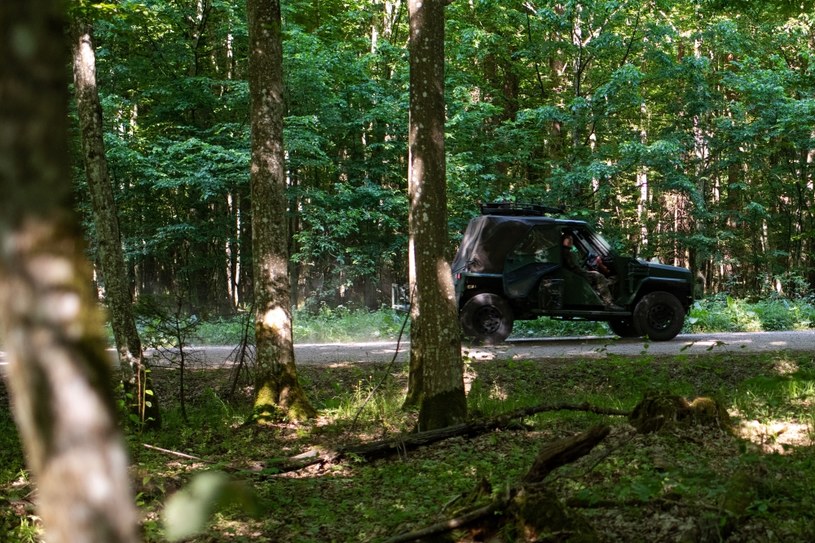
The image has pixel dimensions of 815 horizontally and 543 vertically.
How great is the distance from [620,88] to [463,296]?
9.67m

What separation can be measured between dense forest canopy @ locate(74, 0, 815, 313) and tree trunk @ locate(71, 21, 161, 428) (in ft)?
39.7

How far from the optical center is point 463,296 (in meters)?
15.0

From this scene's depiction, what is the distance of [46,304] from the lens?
129 centimetres

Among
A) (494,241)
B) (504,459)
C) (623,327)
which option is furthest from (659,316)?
→ (504,459)

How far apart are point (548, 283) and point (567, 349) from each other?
1.46m

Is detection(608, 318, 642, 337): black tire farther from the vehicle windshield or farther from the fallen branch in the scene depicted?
the fallen branch

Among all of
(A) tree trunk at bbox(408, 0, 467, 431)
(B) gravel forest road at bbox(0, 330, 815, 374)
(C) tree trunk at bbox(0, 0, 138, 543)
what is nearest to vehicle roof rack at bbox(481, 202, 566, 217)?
(B) gravel forest road at bbox(0, 330, 815, 374)

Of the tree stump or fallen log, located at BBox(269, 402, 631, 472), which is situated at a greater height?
the tree stump

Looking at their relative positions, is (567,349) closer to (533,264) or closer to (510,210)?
(533,264)

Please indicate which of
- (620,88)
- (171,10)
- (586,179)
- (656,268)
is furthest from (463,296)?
(171,10)

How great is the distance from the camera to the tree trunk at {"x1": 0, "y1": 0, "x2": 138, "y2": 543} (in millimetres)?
1263

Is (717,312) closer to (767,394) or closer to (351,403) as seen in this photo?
(767,394)

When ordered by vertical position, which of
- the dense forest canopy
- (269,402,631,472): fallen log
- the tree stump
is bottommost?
(269,402,631,472): fallen log

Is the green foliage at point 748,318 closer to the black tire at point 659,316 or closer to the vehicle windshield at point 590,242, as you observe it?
the black tire at point 659,316
